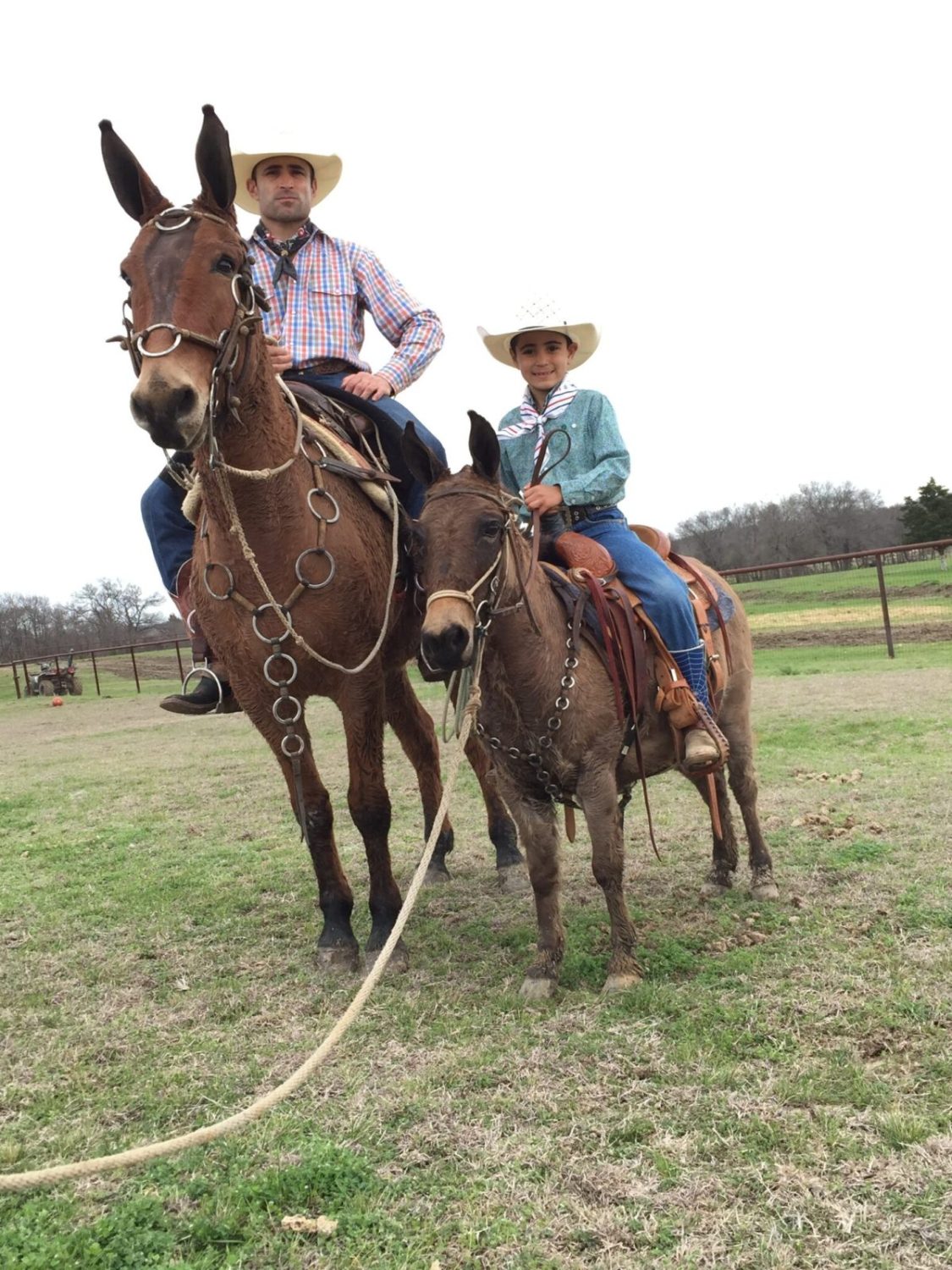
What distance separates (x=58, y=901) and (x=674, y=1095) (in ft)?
16.1

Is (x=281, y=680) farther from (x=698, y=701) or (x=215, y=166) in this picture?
(x=215, y=166)

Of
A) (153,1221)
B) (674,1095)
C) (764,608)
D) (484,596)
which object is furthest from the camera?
(764,608)

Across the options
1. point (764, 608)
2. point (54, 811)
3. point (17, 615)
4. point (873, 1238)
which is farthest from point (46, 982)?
point (17, 615)

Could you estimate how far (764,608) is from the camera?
2330 centimetres

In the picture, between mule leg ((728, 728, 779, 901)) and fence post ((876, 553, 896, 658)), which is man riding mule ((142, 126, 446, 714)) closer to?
mule leg ((728, 728, 779, 901))

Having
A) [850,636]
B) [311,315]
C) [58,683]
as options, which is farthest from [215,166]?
[58,683]

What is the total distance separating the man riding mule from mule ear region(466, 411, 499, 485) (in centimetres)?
131

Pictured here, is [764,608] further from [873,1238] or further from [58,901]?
[873,1238]

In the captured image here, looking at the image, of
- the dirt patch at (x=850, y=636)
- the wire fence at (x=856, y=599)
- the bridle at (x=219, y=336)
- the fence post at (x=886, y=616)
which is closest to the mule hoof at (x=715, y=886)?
the bridle at (x=219, y=336)

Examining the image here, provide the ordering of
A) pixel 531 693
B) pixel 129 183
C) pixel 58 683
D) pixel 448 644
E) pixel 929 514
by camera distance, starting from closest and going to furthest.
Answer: pixel 448 644 < pixel 129 183 < pixel 531 693 < pixel 58 683 < pixel 929 514

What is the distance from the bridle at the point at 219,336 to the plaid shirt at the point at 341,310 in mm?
1479

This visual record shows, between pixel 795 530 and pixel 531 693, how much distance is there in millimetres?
73665

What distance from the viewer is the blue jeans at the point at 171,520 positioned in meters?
5.06

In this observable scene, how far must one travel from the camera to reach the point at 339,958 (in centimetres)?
459
